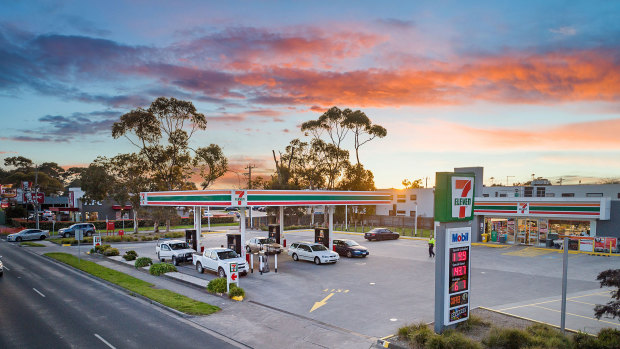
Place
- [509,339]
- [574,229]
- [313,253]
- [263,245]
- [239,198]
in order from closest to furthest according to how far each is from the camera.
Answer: [509,339], [239,198], [313,253], [263,245], [574,229]

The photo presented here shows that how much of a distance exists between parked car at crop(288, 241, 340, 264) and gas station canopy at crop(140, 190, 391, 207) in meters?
3.48

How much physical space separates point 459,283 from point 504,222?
3264cm

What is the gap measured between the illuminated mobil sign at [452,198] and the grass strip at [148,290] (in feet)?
34.9

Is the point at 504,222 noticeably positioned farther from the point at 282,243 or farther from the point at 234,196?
the point at 234,196

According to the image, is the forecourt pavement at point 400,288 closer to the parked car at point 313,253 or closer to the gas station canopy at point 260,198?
the parked car at point 313,253

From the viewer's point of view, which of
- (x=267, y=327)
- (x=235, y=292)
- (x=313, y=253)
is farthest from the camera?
(x=313, y=253)

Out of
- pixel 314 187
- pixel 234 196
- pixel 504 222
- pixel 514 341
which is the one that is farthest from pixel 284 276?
pixel 314 187

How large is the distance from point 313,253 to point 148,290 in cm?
1283

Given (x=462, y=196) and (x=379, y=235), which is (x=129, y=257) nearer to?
(x=462, y=196)

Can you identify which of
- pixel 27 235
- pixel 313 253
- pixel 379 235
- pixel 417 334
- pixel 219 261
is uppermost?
pixel 417 334

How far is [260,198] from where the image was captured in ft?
86.5

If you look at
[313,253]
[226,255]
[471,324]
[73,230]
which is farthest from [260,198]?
[73,230]

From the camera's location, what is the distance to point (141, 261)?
2750cm

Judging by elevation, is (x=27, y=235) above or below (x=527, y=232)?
below
